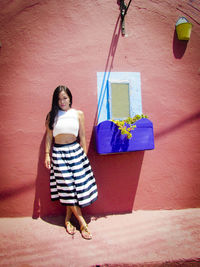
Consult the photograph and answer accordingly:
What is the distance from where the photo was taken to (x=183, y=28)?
311cm

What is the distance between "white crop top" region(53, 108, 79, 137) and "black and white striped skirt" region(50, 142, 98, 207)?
0.62 feet

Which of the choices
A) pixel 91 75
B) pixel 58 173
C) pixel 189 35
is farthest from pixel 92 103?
pixel 189 35

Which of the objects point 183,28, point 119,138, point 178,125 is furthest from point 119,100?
point 183,28

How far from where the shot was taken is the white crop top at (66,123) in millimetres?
2459

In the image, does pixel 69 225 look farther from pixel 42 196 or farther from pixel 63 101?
pixel 63 101

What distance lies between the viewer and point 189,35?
314 centimetres

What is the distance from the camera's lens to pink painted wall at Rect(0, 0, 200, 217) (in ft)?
9.27

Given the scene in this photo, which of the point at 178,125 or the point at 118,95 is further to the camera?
the point at 178,125

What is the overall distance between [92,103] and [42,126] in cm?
85

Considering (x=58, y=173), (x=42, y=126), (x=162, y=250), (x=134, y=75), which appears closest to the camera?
(x=162, y=250)

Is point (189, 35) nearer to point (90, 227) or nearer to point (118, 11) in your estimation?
point (118, 11)

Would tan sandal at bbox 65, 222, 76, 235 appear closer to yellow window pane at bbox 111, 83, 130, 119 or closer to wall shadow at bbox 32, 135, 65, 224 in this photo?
wall shadow at bbox 32, 135, 65, 224

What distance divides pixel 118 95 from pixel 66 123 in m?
1.03

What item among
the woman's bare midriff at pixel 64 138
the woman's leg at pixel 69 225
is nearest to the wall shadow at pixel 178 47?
the woman's bare midriff at pixel 64 138
